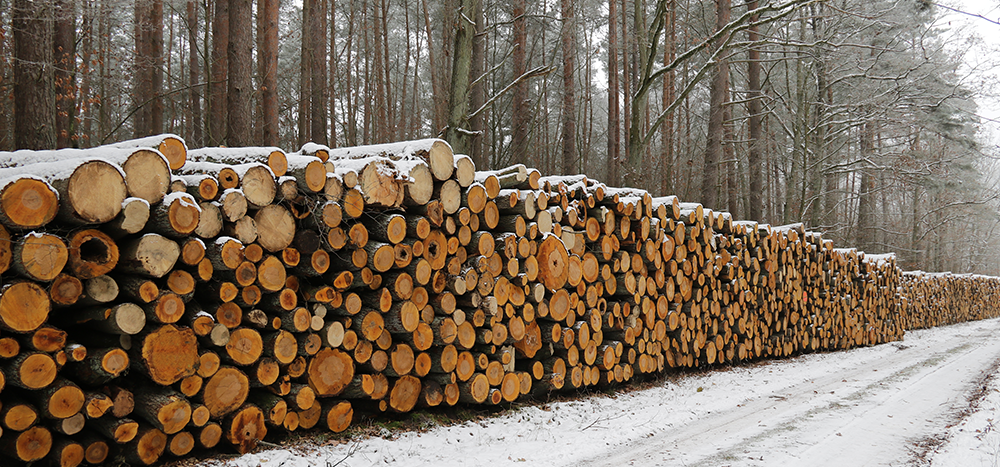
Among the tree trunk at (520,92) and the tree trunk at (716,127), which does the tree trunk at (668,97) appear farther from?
the tree trunk at (520,92)

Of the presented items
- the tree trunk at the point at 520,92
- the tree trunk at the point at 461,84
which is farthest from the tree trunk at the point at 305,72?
the tree trunk at the point at 461,84

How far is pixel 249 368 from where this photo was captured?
13.4ft

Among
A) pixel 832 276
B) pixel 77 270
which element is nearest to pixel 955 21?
pixel 832 276

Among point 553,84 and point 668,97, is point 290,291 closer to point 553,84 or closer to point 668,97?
point 668,97

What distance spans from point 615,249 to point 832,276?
810 centimetres

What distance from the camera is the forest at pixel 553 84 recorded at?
9.96 m

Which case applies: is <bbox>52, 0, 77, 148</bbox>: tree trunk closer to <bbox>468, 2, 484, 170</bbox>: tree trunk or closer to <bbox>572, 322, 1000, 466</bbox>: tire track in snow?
<bbox>468, 2, 484, 170</bbox>: tree trunk

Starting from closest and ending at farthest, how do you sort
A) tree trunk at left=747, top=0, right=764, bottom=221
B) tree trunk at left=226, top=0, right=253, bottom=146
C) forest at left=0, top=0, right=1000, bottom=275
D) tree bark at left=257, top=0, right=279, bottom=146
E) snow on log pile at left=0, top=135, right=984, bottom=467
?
snow on log pile at left=0, top=135, right=984, bottom=467, tree trunk at left=226, top=0, right=253, bottom=146, forest at left=0, top=0, right=1000, bottom=275, tree bark at left=257, top=0, right=279, bottom=146, tree trunk at left=747, top=0, right=764, bottom=221

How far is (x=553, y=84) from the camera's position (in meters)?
27.2

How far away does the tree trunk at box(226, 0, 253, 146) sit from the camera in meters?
9.68

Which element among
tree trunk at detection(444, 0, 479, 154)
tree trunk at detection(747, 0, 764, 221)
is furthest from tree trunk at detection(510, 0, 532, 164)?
tree trunk at detection(747, 0, 764, 221)

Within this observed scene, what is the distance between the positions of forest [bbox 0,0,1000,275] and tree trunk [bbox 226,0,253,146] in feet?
0.08

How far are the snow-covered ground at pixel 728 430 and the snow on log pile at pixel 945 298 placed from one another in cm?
1093

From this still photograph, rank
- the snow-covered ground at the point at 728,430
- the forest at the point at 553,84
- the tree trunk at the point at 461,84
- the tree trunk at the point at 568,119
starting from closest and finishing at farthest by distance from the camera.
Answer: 1. the snow-covered ground at the point at 728,430
2. the tree trunk at the point at 461,84
3. the forest at the point at 553,84
4. the tree trunk at the point at 568,119
